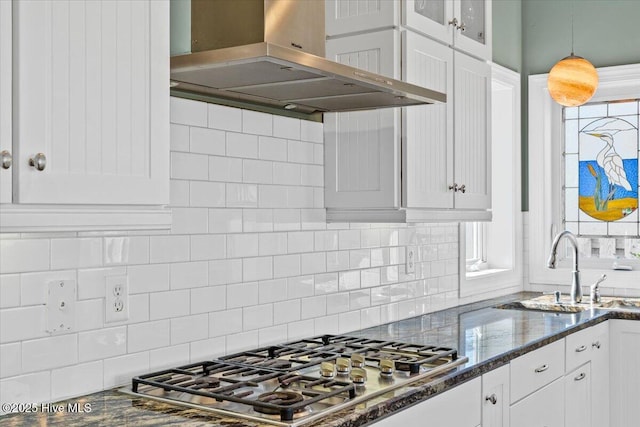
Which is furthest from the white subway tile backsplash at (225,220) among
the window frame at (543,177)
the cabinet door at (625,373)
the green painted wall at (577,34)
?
the window frame at (543,177)

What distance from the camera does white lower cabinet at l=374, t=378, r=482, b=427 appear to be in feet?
7.18

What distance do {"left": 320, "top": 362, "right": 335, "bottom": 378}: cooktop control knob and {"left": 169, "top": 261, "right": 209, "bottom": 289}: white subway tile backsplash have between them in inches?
20.0

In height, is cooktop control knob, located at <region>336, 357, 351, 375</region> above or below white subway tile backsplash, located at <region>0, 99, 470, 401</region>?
below

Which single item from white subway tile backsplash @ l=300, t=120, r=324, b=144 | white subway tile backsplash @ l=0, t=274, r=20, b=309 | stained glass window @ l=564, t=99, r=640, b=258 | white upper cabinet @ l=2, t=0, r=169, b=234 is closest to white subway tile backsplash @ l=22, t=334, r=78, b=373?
white subway tile backsplash @ l=0, t=274, r=20, b=309

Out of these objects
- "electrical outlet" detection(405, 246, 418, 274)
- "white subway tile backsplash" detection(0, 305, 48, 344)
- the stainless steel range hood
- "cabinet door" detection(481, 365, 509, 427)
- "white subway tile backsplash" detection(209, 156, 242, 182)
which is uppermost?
the stainless steel range hood

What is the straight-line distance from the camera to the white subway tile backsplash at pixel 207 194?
253cm

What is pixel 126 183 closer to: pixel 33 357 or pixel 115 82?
pixel 115 82

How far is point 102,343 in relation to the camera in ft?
7.27

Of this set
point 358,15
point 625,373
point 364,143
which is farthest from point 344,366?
point 625,373

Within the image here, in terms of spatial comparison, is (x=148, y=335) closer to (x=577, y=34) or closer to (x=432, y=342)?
(x=432, y=342)

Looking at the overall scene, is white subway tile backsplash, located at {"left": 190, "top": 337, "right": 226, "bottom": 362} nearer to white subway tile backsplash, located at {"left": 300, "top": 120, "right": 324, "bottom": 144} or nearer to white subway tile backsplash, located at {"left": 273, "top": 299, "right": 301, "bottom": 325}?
white subway tile backsplash, located at {"left": 273, "top": 299, "right": 301, "bottom": 325}

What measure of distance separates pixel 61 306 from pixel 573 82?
10.1 feet

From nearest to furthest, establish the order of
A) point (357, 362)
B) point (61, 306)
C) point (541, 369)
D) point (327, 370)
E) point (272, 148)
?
point (61, 306) → point (327, 370) → point (357, 362) → point (272, 148) → point (541, 369)

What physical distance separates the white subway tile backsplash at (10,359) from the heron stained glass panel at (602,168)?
3.74 meters
